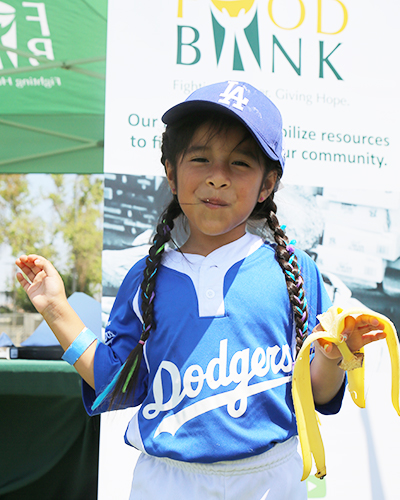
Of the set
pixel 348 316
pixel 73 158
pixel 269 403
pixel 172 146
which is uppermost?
pixel 73 158

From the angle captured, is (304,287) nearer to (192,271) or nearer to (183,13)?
(192,271)

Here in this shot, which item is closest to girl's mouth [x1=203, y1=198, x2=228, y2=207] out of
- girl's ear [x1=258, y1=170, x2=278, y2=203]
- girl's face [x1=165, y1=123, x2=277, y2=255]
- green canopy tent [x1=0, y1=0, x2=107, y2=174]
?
girl's face [x1=165, y1=123, x2=277, y2=255]

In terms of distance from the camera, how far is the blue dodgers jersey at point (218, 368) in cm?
98

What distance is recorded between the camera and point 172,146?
117 centimetres

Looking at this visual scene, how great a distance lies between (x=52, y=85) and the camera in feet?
9.27

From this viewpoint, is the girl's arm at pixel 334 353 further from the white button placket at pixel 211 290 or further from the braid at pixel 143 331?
the braid at pixel 143 331

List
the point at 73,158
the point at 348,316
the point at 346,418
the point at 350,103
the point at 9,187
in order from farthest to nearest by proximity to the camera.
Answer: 1. the point at 9,187
2. the point at 73,158
3. the point at 350,103
4. the point at 346,418
5. the point at 348,316

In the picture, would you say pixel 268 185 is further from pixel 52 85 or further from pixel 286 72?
pixel 52 85

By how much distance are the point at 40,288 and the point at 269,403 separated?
0.58 metres

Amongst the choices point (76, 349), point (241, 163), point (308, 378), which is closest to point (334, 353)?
point (308, 378)

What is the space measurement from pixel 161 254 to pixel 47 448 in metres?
1.72

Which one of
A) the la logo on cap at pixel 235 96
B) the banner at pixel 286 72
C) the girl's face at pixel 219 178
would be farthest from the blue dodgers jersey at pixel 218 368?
the banner at pixel 286 72

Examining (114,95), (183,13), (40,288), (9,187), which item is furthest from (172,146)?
(9,187)

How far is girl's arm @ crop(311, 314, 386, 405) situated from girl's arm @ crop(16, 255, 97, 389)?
0.50 meters
